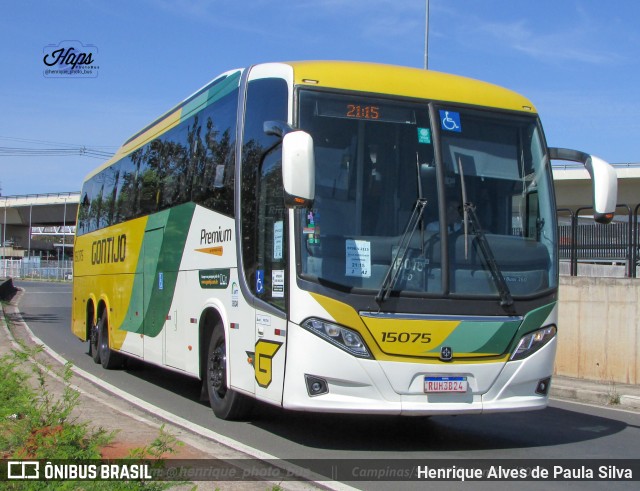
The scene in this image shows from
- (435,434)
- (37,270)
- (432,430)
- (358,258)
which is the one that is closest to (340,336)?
(358,258)

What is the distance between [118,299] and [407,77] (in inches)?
320

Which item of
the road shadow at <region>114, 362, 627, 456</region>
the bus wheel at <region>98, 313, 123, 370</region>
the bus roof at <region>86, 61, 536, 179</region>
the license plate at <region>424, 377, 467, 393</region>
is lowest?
the road shadow at <region>114, 362, 627, 456</region>

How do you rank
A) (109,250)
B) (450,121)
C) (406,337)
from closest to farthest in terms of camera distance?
(406,337) < (450,121) < (109,250)

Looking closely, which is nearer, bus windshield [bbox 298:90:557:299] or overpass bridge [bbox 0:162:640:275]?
bus windshield [bbox 298:90:557:299]

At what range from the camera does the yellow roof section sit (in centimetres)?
840

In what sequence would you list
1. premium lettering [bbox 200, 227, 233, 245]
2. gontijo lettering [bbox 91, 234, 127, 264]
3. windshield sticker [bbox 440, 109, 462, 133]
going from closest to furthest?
windshield sticker [bbox 440, 109, 462, 133]
premium lettering [bbox 200, 227, 233, 245]
gontijo lettering [bbox 91, 234, 127, 264]

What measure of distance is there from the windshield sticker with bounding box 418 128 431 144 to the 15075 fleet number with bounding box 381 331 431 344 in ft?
6.29

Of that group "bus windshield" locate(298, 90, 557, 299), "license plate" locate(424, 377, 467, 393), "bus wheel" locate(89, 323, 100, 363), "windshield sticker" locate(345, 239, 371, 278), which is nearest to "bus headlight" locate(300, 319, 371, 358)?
"bus windshield" locate(298, 90, 557, 299)

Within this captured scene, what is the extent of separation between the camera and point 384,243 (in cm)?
793

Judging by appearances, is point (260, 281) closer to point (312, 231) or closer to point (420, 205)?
point (312, 231)

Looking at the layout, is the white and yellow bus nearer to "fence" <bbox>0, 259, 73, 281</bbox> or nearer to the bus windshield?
the bus windshield

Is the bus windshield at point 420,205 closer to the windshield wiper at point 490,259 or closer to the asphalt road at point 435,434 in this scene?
the windshield wiper at point 490,259

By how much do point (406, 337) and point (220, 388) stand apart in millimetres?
2971

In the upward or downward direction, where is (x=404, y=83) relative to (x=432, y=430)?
upward
